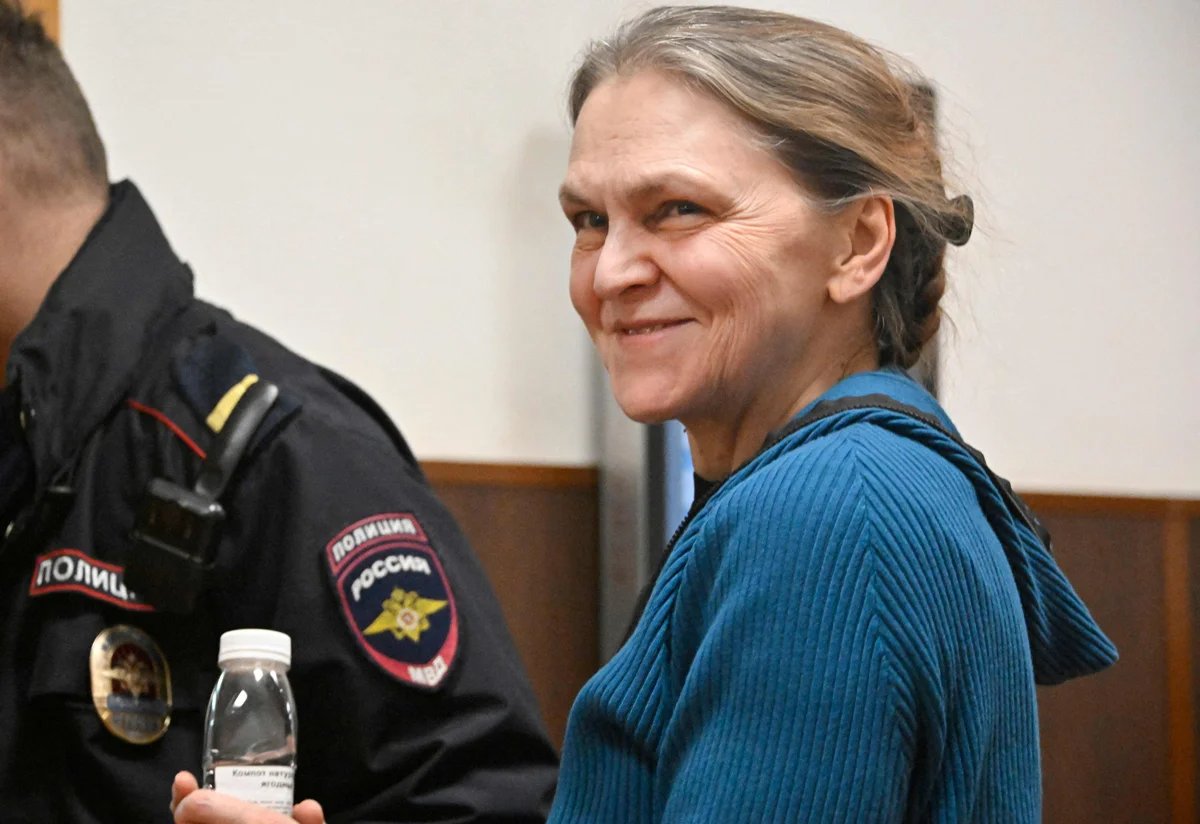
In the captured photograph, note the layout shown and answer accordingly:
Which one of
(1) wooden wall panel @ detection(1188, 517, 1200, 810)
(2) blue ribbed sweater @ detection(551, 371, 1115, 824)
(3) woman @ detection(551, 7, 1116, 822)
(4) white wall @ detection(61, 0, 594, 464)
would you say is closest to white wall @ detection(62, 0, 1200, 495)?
(4) white wall @ detection(61, 0, 594, 464)

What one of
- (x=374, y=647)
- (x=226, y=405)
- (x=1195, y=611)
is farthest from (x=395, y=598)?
(x=1195, y=611)

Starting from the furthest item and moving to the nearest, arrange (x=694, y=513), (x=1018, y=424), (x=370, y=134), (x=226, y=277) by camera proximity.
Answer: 1. (x=1018, y=424)
2. (x=370, y=134)
3. (x=226, y=277)
4. (x=694, y=513)

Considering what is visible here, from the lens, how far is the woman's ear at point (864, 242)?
3.69 feet

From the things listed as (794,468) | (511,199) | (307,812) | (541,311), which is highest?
(511,199)

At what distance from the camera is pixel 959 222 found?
1.21 m

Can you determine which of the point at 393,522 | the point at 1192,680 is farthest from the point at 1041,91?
the point at 393,522

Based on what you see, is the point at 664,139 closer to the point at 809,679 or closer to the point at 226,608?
the point at 809,679

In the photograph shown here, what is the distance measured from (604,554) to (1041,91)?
187cm

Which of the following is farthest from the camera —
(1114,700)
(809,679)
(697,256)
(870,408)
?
(1114,700)

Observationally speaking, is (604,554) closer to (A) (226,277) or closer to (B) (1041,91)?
(A) (226,277)

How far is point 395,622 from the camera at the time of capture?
4.91ft

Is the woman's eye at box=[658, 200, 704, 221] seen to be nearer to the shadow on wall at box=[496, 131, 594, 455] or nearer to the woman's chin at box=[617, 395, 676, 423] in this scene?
the woman's chin at box=[617, 395, 676, 423]

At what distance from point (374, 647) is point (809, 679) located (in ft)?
2.42

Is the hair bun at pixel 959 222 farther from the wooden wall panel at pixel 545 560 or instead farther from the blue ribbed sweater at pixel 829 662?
the wooden wall panel at pixel 545 560
